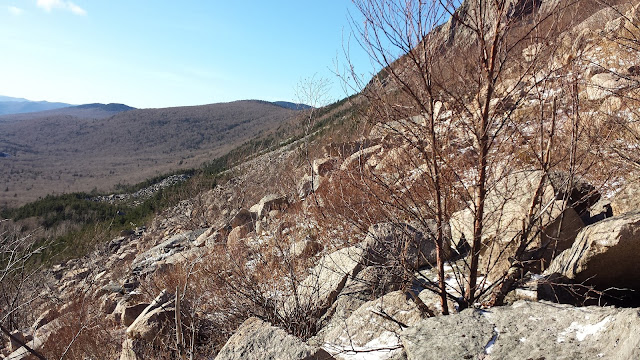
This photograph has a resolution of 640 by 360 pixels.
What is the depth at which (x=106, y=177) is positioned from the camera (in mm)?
65250

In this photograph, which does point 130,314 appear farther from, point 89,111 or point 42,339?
point 89,111

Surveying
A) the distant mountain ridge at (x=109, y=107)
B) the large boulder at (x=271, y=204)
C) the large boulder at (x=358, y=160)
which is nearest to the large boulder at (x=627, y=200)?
the large boulder at (x=358, y=160)

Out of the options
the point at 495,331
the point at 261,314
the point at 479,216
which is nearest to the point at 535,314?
the point at 495,331

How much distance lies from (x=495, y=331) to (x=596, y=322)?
19.6 inches

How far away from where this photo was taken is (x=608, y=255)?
2740 millimetres

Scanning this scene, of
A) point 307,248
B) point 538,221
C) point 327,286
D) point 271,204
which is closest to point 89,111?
point 271,204

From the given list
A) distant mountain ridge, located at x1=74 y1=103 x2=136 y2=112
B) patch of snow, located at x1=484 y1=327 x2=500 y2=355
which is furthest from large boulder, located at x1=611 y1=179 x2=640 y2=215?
distant mountain ridge, located at x1=74 y1=103 x2=136 y2=112

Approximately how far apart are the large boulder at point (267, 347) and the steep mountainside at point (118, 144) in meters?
55.7

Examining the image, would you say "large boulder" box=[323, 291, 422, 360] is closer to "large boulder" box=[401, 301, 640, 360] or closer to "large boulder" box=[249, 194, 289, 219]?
"large boulder" box=[401, 301, 640, 360]

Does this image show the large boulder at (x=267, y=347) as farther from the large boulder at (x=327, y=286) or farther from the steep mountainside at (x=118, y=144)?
the steep mountainside at (x=118, y=144)

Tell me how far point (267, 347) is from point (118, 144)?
10148 cm

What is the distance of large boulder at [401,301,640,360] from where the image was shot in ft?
6.38

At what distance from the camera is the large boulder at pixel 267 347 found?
2475 mm

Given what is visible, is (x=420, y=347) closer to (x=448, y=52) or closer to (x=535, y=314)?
(x=535, y=314)
